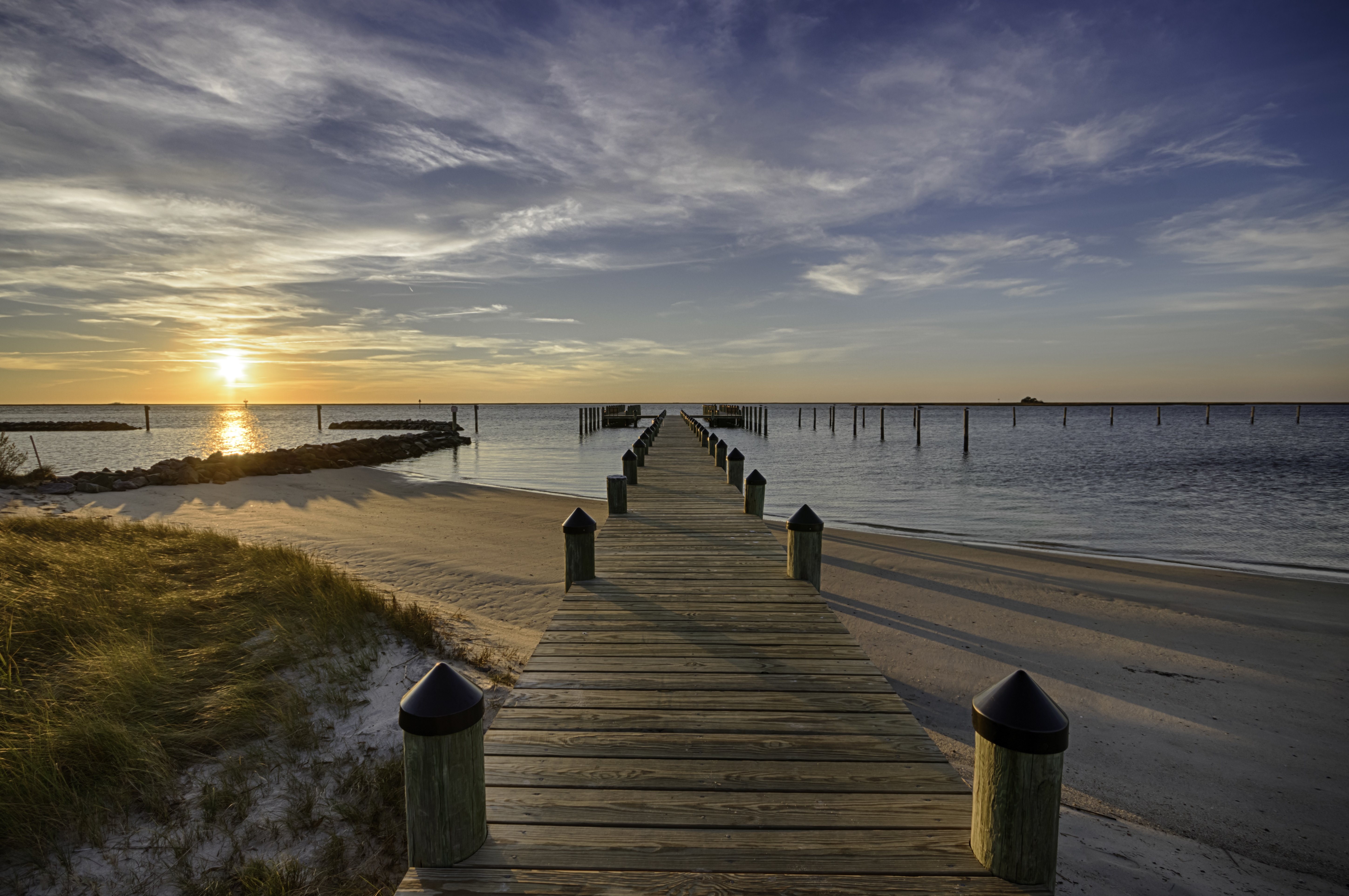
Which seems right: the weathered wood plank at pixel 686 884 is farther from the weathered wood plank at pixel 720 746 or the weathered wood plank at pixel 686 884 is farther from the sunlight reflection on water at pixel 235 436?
the sunlight reflection on water at pixel 235 436

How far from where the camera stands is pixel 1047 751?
241 cm

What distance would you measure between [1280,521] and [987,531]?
9.96m

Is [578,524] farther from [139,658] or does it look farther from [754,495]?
[754,495]

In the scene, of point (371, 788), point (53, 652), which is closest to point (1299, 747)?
point (371, 788)

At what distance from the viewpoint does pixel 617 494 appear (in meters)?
10.6

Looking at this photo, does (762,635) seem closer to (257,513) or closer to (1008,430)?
(257,513)

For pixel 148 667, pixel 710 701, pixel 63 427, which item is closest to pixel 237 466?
pixel 148 667

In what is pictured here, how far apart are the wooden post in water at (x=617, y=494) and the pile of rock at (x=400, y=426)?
178ft

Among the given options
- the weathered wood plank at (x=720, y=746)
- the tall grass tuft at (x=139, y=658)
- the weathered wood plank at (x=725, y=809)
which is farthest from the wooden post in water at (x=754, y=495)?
the weathered wood plank at (x=725, y=809)

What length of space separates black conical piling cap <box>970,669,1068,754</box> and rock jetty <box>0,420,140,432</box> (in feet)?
318

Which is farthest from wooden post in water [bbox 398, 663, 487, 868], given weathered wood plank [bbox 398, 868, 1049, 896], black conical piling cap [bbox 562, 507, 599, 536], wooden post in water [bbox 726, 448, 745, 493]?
wooden post in water [bbox 726, 448, 745, 493]

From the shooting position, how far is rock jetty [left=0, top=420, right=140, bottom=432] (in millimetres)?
73750

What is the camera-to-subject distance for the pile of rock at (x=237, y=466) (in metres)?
20.0

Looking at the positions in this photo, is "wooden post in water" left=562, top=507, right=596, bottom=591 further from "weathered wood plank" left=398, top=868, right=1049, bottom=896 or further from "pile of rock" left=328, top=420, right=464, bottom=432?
"pile of rock" left=328, top=420, right=464, bottom=432
